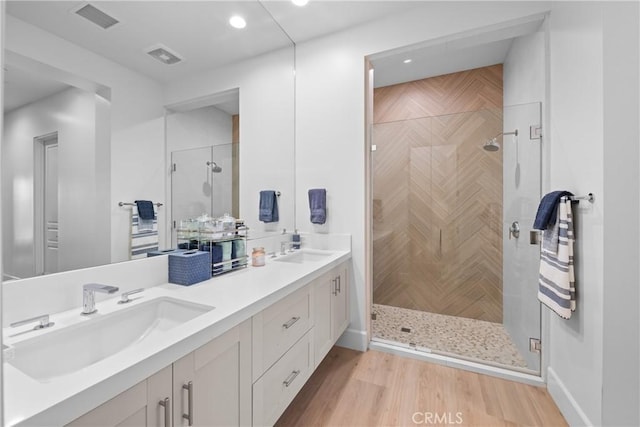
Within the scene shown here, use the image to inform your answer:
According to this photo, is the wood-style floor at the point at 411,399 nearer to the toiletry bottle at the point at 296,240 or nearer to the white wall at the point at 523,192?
the white wall at the point at 523,192

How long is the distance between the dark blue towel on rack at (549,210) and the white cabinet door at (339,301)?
1.23 metres

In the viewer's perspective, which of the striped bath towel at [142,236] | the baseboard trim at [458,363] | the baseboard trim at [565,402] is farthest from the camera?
the baseboard trim at [458,363]

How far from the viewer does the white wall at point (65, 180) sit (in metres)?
0.91

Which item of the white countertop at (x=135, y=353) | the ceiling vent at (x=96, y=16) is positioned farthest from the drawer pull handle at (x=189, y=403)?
the ceiling vent at (x=96, y=16)

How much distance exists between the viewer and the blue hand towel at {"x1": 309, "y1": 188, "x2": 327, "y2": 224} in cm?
231

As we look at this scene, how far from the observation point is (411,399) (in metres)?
1.69

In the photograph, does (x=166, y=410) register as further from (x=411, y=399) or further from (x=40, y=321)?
(x=411, y=399)

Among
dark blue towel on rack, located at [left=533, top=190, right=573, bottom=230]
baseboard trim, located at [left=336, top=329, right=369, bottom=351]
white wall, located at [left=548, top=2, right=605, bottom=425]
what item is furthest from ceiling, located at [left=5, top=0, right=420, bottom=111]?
baseboard trim, located at [left=336, top=329, right=369, bottom=351]

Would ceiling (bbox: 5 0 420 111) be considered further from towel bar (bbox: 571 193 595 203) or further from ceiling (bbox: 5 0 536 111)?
towel bar (bbox: 571 193 595 203)

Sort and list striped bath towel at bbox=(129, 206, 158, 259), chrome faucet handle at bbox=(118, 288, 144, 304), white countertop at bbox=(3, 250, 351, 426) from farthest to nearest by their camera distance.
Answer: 1. striped bath towel at bbox=(129, 206, 158, 259)
2. chrome faucet handle at bbox=(118, 288, 144, 304)
3. white countertop at bbox=(3, 250, 351, 426)

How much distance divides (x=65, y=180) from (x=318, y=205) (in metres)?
1.57

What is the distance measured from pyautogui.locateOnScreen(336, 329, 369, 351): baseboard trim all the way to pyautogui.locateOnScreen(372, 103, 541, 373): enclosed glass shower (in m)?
0.17

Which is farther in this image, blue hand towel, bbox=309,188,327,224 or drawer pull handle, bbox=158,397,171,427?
blue hand towel, bbox=309,188,327,224

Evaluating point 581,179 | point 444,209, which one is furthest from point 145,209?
point 444,209
